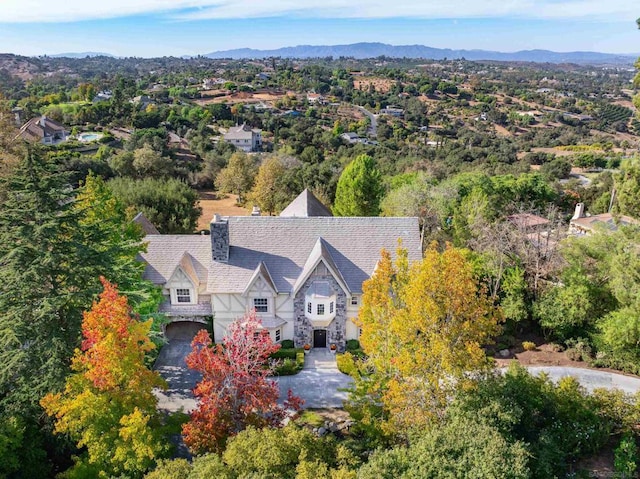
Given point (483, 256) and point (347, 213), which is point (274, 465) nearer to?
point (483, 256)

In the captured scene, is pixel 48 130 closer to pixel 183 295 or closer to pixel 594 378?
pixel 183 295

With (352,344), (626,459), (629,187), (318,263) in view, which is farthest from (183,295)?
(629,187)

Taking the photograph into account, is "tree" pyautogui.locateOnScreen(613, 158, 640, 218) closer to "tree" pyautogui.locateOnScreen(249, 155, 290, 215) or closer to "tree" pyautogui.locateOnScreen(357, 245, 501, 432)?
"tree" pyautogui.locateOnScreen(357, 245, 501, 432)

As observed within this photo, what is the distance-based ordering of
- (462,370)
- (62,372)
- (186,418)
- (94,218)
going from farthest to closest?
(94,218)
(186,418)
(62,372)
(462,370)

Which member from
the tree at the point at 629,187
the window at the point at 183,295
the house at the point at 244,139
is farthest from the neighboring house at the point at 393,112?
the tree at the point at 629,187

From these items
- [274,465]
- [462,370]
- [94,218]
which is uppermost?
[94,218]

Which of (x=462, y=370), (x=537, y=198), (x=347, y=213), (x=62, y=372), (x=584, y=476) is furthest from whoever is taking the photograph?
(x=537, y=198)

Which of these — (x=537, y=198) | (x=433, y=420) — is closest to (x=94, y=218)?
(x=433, y=420)
